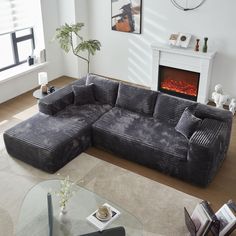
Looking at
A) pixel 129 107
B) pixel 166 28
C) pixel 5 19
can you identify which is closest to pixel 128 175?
pixel 129 107

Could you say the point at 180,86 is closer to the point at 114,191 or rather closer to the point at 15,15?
the point at 114,191

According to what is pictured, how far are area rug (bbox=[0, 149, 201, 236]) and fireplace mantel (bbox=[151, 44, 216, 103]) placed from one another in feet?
7.56

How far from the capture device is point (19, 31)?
603 cm

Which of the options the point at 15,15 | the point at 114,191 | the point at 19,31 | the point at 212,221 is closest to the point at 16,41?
the point at 19,31

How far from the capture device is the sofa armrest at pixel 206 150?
3600mm

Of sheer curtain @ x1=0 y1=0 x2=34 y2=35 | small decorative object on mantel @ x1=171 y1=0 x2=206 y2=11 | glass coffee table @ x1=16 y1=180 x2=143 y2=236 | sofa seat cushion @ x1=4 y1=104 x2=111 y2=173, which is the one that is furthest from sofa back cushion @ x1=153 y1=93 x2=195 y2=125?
sheer curtain @ x1=0 y1=0 x2=34 y2=35

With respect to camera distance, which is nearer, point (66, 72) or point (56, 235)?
point (56, 235)

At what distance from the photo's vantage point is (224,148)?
4.01 meters

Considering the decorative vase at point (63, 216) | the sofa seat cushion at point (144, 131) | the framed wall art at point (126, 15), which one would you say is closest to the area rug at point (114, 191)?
the sofa seat cushion at point (144, 131)

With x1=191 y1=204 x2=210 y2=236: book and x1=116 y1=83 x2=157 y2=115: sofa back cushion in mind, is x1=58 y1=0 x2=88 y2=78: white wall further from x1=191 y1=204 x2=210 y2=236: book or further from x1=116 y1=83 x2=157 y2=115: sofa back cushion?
x1=191 y1=204 x2=210 y2=236: book

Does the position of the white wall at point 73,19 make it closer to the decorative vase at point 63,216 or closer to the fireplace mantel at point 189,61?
the fireplace mantel at point 189,61

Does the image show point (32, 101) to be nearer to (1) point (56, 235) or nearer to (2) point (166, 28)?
(2) point (166, 28)

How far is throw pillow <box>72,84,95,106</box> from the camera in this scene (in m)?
4.80

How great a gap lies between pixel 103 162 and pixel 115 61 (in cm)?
293
